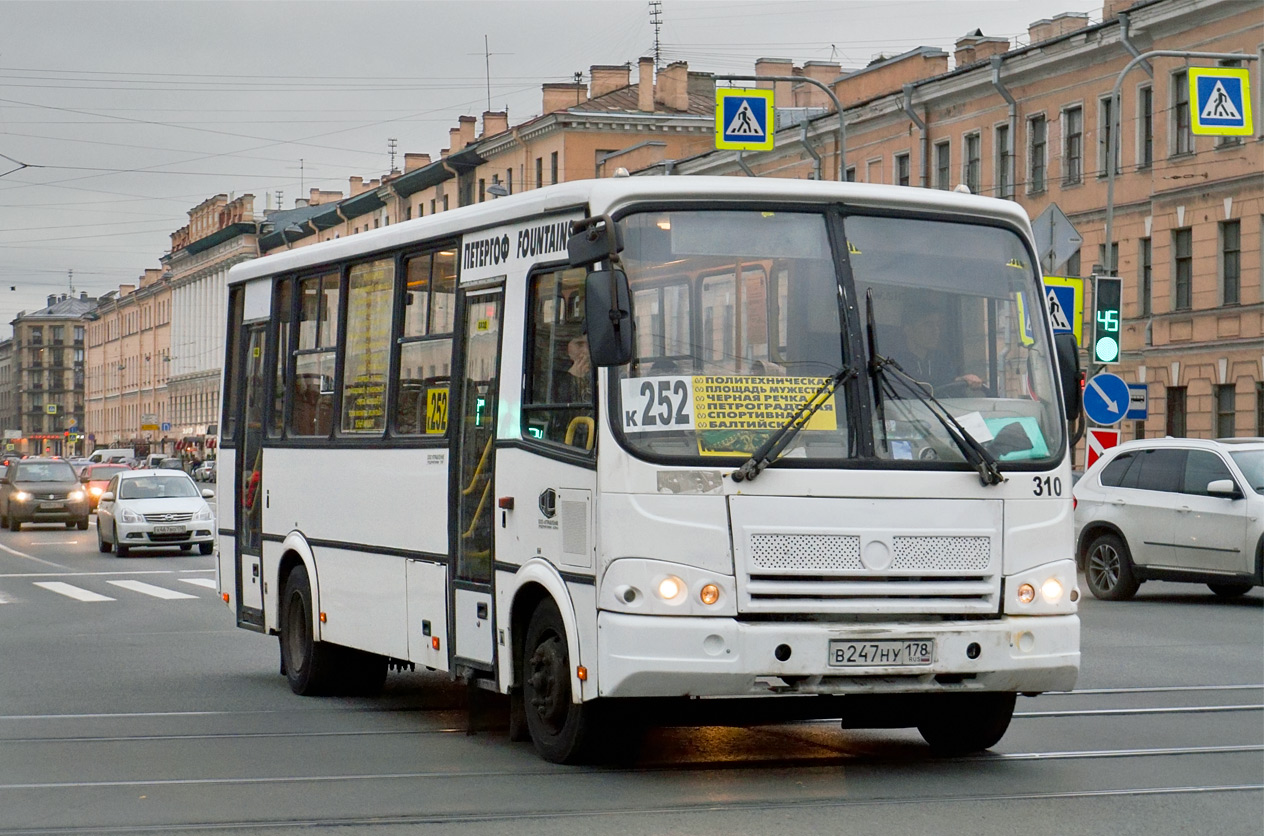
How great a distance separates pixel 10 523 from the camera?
47.5 m

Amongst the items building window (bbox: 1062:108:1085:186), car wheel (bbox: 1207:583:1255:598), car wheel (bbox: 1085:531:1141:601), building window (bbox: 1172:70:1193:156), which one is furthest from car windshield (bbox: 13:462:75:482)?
car wheel (bbox: 1207:583:1255:598)

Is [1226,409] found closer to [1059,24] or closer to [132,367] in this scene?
[1059,24]

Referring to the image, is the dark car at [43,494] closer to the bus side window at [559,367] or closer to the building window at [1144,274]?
the building window at [1144,274]

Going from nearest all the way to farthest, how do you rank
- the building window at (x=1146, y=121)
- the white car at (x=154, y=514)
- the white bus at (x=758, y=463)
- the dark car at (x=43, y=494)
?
the white bus at (x=758, y=463), the white car at (x=154, y=514), the dark car at (x=43, y=494), the building window at (x=1146, y=121)

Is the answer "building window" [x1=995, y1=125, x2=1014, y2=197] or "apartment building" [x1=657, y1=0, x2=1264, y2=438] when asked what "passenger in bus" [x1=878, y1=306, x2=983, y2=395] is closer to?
"apartment building" [x1=657, y1=0, x2=1264, y2=438]

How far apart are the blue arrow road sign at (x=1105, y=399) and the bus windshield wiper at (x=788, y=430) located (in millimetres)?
16903

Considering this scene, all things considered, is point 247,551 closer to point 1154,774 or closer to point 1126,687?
point 1126,687

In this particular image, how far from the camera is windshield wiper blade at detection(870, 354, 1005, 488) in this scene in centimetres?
921

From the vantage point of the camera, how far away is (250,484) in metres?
14.1

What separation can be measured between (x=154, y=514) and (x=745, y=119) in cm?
1224

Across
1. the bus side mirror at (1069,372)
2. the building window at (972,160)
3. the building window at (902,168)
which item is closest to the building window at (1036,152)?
the building window at (972,160)

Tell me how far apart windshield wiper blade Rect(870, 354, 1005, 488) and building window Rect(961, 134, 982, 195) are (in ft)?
149

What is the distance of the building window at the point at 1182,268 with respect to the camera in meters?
47.2

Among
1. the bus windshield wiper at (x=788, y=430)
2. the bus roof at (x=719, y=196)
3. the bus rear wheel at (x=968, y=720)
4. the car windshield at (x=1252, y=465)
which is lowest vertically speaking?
the bus rear wheel at (x=968, y=720)
